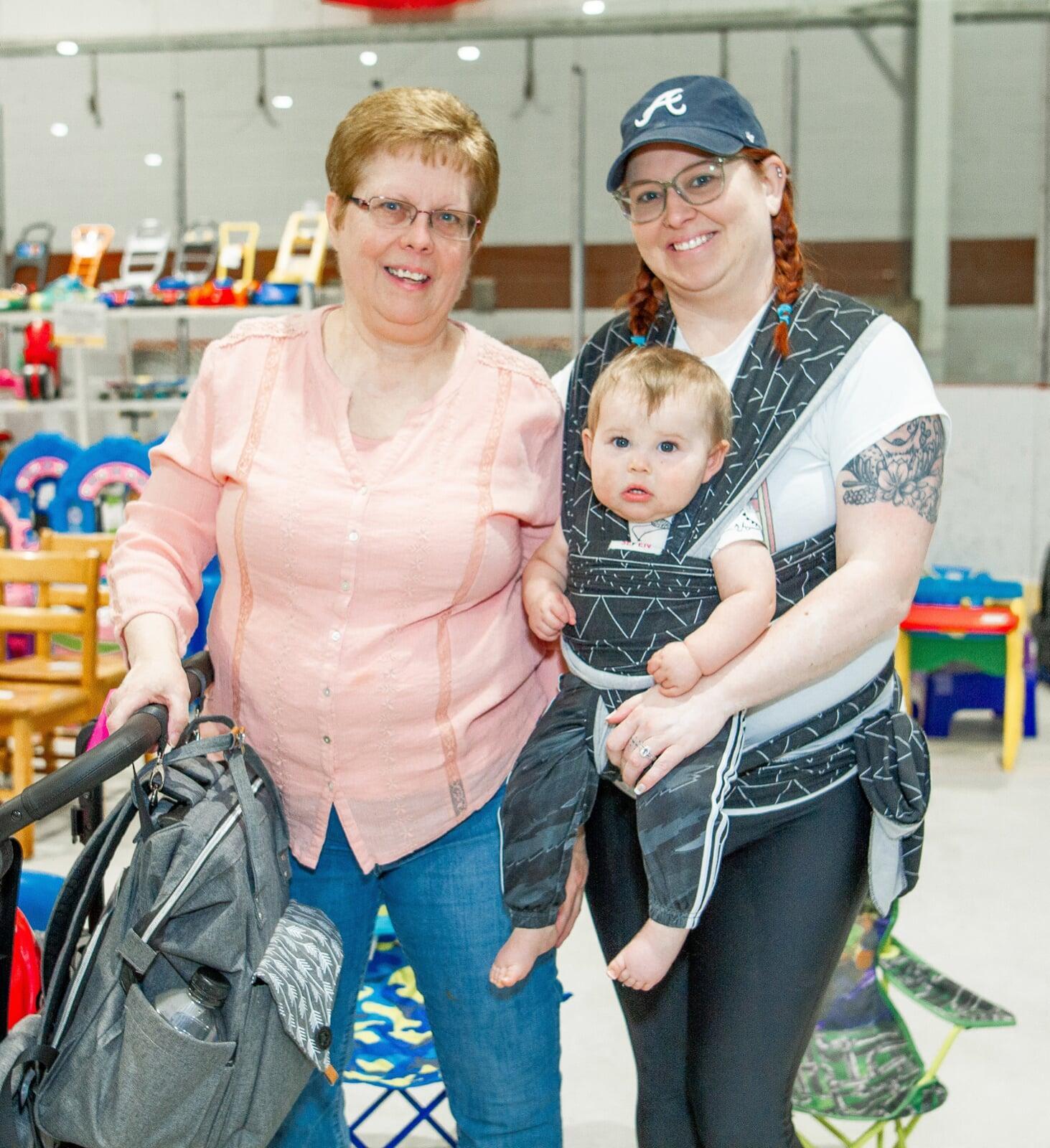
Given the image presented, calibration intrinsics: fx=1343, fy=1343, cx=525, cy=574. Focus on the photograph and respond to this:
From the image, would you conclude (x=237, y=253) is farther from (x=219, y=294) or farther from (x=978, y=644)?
(x=978, y=644)

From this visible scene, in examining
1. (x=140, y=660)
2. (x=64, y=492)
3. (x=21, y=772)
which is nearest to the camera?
(x=140, y=660)

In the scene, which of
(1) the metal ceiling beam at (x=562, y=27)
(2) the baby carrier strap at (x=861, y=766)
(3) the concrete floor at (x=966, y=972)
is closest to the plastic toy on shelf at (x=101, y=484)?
(3) the concrete floor at (x=966, y=972)

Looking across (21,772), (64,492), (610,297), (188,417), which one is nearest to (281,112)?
(610,297)

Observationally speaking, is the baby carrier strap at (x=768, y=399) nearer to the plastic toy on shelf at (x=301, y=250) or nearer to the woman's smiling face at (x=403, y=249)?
the woman's smiling face at (x=403, y=249)

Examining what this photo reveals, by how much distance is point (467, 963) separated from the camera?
1.81m

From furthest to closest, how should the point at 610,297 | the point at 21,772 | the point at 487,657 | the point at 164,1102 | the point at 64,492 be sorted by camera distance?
the point at 610,297, the point at 64,492, the point at 21,772, the point at 487,657, the point at 164,1102

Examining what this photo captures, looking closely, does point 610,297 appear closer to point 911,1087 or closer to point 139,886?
point 911,1087

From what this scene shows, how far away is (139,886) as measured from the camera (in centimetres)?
151

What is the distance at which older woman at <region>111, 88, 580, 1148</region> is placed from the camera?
1.74m

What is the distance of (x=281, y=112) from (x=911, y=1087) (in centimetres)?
756

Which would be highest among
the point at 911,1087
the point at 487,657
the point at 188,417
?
the point at 188,417

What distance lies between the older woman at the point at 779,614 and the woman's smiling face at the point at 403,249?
0.82ft

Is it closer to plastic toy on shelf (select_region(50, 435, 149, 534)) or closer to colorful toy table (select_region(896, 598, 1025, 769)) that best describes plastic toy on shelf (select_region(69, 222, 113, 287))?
plastic toy on shelf (select_region(50, 435, 149, 534))

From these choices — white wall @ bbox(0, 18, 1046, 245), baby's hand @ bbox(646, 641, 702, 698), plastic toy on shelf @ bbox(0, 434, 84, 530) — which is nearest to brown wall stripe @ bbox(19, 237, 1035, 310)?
white wall @ bbox(0, 18, 1046, 245)
